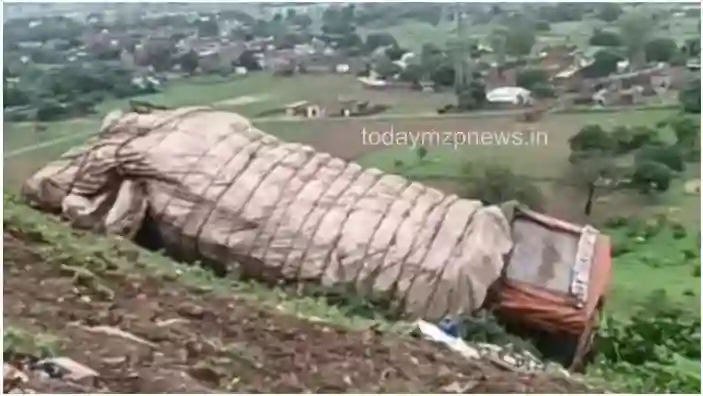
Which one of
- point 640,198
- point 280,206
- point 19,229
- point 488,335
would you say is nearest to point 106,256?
point 19,229

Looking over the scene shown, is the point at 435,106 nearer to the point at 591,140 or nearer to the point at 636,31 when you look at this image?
the point at 591,140

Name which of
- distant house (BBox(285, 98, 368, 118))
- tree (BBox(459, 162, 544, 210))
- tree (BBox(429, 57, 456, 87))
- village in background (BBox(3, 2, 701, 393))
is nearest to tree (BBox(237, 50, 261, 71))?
village in background (BBox(3, 2, 701, 393))

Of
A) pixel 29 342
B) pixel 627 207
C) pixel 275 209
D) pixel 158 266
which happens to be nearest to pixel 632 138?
pixel 627 207

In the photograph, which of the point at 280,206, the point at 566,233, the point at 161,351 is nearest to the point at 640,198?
the point at 566,233

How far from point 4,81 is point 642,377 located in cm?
137

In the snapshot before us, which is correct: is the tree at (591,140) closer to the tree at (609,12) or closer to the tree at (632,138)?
the tree at (632,138)

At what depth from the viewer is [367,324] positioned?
1984 mm

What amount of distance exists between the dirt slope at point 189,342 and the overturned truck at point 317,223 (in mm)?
72

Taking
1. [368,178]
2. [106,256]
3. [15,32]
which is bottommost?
[106,256]

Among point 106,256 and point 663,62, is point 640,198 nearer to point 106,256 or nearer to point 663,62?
point 663,62

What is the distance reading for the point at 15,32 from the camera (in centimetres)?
200

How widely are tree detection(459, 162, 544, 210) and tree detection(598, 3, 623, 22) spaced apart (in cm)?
36

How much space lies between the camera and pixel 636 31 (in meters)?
2.01

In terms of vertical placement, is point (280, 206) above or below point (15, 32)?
below
